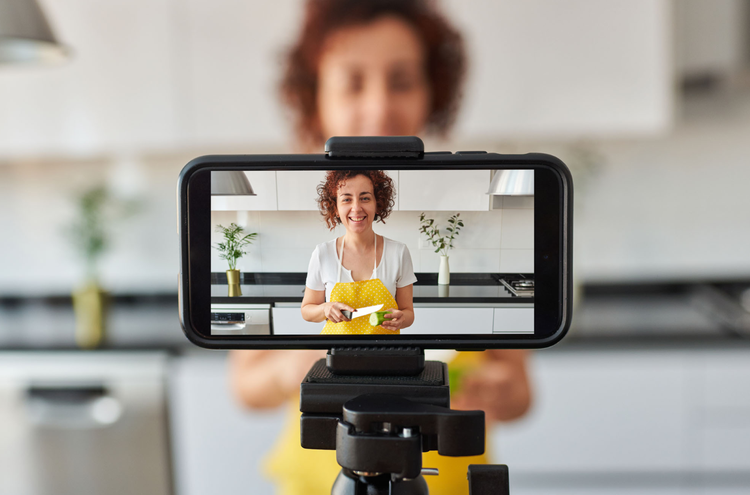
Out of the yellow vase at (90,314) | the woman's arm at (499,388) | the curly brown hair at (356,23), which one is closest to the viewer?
the woman's arm at (499,388)

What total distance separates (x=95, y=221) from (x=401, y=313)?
186 cm

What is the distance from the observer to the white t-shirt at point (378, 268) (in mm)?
331

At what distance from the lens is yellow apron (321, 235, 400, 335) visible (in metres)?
0.34

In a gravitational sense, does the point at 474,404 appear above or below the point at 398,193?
below

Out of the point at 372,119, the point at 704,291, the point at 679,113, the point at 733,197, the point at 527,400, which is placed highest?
the point at 679,113

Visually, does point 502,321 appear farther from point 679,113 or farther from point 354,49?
point 679,113

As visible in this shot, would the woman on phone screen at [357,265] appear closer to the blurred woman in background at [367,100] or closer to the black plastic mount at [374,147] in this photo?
the black plastic mount at [374,147]

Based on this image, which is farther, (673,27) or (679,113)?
(679,113)

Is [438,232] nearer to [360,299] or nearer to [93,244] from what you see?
[360,299]

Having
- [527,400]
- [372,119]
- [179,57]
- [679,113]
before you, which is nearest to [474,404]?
[527,400]

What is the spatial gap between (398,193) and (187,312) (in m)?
0.15

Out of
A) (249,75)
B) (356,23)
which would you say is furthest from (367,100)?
(249,75)

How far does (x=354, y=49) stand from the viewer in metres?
1.17

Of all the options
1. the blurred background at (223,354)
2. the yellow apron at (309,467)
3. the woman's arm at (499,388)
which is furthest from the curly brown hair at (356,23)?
the yellow apron at (309,467)
